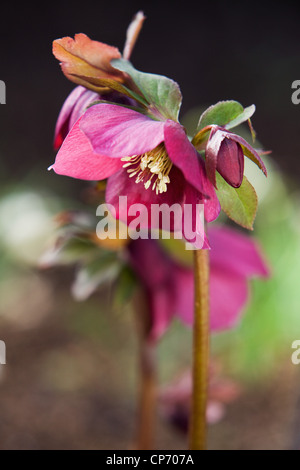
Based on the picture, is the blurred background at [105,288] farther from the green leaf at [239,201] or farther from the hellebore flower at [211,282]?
the green leaf at [239,201]

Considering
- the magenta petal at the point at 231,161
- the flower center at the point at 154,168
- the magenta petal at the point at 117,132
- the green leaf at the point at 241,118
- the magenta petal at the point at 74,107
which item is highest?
the magenta petal at the point at 74,107

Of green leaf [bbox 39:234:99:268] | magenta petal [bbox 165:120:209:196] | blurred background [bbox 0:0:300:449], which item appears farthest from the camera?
blurred background [bbox 0:0:300:449]

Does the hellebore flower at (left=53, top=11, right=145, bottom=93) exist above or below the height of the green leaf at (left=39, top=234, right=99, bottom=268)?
above

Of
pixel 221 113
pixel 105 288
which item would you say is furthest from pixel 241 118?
pixel 105 288

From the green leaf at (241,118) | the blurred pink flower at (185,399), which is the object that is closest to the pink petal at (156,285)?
the blurred pink flower at (185,399)

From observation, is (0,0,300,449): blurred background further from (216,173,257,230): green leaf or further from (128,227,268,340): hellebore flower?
(216,173,257,230): green leaf

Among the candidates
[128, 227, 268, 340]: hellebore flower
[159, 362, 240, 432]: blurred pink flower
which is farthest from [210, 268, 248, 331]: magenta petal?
[159, 362, 240, 432]: blurred pink flower

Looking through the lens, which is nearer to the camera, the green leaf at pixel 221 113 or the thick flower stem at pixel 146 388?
the green leaf at pixel 221 113
